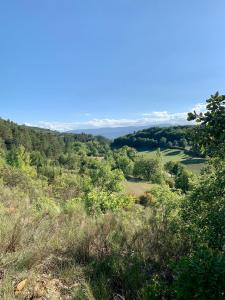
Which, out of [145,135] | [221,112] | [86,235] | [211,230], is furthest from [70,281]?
[145,135]

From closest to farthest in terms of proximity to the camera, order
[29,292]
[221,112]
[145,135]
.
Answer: [29,292], [221,112], [145,135]

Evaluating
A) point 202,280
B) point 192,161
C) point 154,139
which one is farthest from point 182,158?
point 202,280

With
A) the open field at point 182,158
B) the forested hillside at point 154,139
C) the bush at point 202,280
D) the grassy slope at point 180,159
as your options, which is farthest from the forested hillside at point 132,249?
the forested hillside at point 154,139

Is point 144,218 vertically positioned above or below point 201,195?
below

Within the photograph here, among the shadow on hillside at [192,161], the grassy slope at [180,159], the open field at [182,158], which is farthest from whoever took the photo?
the shadow on hillside at [192,161]

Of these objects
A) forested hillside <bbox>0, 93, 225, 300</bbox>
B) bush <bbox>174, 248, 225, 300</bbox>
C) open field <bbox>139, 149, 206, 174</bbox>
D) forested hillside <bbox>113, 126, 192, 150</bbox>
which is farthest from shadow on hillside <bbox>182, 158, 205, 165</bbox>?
bush <bbox>174, 248, 225, 300</bbox>

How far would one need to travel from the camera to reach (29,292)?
3408 mm

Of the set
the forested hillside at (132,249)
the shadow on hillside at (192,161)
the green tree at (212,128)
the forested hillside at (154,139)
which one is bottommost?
the shadow on hillside at (192,161)

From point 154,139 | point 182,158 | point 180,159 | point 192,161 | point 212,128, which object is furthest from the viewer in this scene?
point 154,139

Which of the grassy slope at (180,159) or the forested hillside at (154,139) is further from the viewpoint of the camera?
the forested hillside at (154,139)

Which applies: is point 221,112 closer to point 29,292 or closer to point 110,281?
point 110,281

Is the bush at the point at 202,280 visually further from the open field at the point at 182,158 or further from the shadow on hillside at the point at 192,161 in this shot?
the shadow on hillside at the point at 192,161

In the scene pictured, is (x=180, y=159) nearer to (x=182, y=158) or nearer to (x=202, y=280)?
(x=182, y=158)

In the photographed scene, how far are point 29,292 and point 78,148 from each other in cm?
12867
